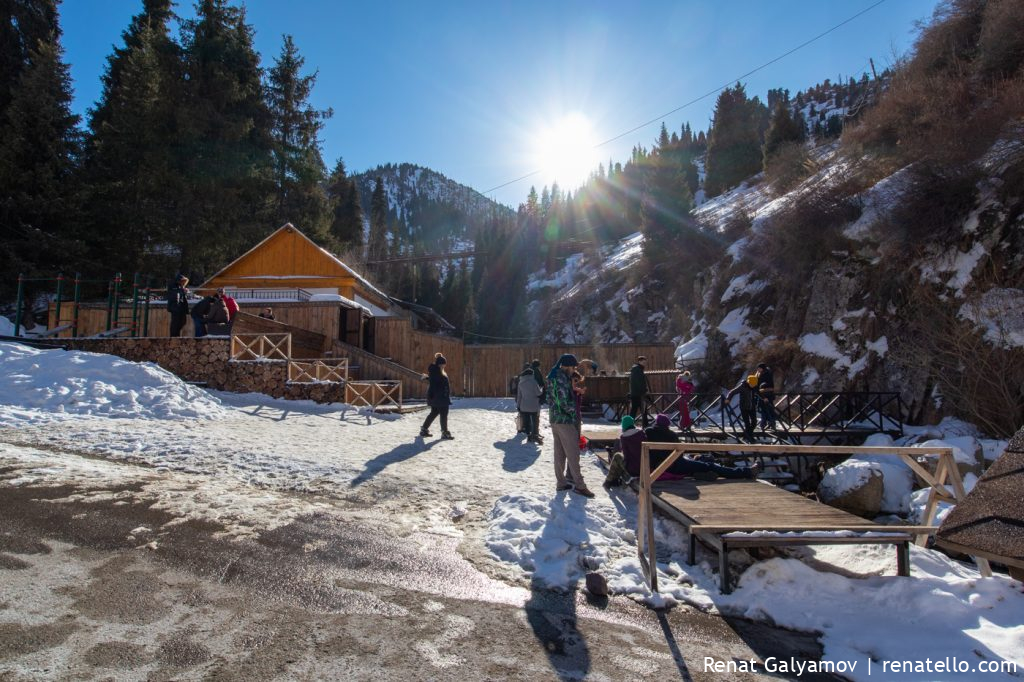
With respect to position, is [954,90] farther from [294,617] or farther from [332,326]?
[332,326]

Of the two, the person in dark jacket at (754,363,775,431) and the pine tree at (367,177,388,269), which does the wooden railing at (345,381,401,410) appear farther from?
the pine tree at (367,177,388,269)

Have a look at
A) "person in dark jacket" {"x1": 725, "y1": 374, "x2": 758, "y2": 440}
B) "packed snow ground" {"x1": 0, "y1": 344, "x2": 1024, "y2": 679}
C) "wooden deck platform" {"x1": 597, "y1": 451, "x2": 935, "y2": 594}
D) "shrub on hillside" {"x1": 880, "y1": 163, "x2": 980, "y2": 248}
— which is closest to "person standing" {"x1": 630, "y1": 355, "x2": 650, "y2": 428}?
"person in dark jacket" {"x1": 725, "y1": 374, "x2": 758, "y2": 440}

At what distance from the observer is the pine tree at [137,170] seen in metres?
23.5

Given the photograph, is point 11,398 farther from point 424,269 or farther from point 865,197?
point 424,269

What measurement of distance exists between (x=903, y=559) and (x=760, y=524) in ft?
3.74

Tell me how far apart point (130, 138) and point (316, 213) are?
10191 mm

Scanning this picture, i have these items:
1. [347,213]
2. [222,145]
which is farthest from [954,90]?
[347,213]

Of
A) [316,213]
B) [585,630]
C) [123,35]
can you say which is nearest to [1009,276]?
[585,630]

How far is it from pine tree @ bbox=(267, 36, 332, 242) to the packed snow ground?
22.7 m

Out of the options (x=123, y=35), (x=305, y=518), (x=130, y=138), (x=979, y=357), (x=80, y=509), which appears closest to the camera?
(x=80, y=509)

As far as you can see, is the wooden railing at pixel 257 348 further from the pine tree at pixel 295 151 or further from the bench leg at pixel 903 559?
the pine tree at pixel 295 151

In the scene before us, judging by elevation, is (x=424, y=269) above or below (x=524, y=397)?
above

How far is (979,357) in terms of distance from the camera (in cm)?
1037

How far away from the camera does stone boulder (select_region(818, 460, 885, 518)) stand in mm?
8141
